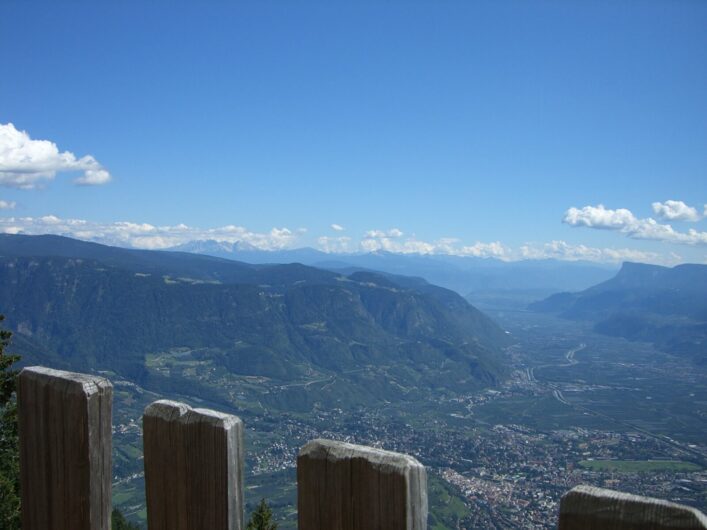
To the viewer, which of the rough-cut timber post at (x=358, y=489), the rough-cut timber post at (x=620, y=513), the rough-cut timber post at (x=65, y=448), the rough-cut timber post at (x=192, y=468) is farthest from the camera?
the rough-cut timber post at (x=65, y=448)

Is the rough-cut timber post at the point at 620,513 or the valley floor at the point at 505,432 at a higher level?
the rough-cut timber post at the point at 620,513

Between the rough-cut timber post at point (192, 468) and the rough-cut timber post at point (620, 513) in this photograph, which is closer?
the rough-cut timber post at point (620, 513)

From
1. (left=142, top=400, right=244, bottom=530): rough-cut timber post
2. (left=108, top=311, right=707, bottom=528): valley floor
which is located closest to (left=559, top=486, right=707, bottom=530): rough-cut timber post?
(left=142, top=400, right=244, bottom=530): rough-cut timber post

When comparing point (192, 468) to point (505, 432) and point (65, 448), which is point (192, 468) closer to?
point (65, 448)

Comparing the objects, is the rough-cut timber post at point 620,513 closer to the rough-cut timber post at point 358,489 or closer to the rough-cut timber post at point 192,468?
the rough-cut timber post at point 358,489

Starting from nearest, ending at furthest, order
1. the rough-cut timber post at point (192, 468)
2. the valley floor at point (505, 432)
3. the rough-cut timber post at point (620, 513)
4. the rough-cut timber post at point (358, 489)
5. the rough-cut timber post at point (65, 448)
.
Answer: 1. the rough-cut timber post at point (620, 513)
2. the rough-cut timber post at point (358, 489)
3. the rough-cut timber post at point (192, 468)
4. the rough-cut timber post at point (65, 448)
5. the valley floor at point (505, 432)

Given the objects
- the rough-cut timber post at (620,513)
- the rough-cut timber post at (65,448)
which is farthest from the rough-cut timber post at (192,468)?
the rough-cut timber post at (620,513)

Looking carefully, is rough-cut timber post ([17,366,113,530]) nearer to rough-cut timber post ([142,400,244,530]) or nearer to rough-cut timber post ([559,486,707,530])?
rough-cut timber post ([142,400,244,530])
